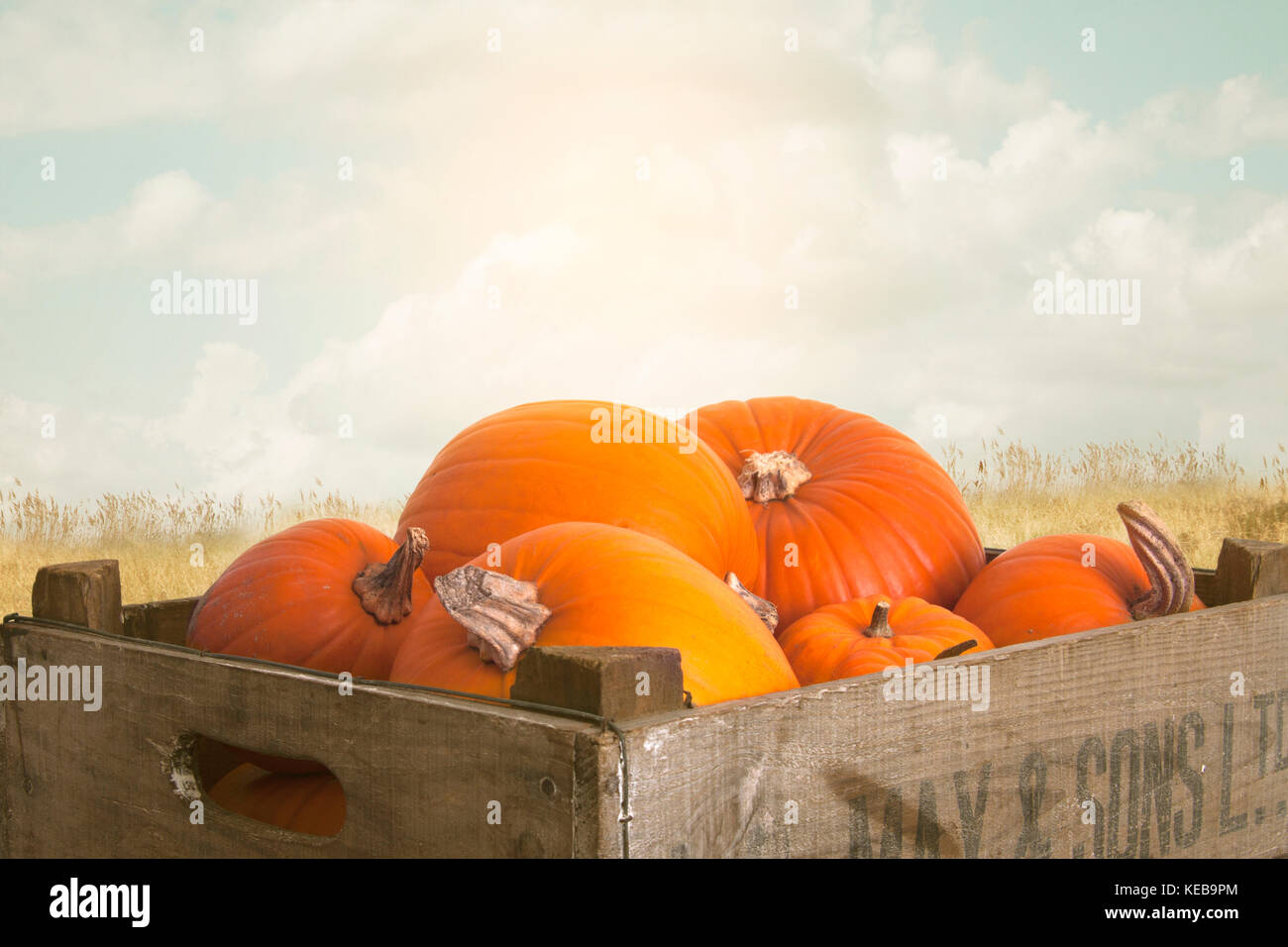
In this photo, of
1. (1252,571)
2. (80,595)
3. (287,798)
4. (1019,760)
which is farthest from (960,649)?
(80,595)

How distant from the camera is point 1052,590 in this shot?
5.48 feet

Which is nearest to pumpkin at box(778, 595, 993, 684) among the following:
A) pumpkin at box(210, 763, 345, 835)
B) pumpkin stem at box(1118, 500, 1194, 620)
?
pumpkin stem at box(1118, 500, 1194, 620)

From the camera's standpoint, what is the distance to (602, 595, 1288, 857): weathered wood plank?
89 cm

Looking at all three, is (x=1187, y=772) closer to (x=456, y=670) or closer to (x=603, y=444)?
(x=603, y=444)

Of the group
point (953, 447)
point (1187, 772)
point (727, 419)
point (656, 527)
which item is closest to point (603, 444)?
point (656, 527)

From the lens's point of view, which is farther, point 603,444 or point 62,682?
point 603,444

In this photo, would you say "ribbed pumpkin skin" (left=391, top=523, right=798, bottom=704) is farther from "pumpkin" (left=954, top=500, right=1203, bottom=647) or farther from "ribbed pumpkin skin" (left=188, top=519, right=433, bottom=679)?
"pumpkin" (left=954, top=500, right=1203, bottom=647)

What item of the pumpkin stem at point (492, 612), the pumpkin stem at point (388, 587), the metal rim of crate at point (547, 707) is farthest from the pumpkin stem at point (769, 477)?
the metal rim of crate at point (547, 707)

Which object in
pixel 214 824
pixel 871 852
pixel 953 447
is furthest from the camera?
pixel 953 447

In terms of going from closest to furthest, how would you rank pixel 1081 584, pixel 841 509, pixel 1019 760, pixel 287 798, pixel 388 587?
pixel 1019 760, pixel 287 798, pixel 388 587, pixel 1081 584, pixel 841 509

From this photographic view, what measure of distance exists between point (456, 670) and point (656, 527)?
0.43 m

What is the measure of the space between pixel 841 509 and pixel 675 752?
1013 millimetres

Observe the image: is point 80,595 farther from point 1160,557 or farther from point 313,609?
point 1160,557
